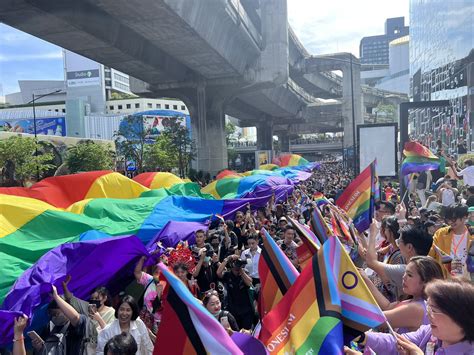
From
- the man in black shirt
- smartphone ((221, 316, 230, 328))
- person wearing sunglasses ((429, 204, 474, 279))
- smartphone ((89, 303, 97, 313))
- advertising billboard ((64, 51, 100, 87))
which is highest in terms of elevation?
advertising billboard ((64, 51, 100, 87))

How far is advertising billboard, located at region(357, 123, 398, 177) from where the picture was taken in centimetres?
1280

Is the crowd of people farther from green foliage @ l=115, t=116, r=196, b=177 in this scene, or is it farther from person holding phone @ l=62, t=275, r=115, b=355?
green foliage @ l=115, t=116, r=196, b=177

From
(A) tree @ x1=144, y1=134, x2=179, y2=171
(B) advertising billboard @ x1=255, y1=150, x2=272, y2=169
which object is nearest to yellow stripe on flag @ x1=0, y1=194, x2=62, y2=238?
(B) advertising billboard @ x1=255, y1=150, x2=272, y2=169

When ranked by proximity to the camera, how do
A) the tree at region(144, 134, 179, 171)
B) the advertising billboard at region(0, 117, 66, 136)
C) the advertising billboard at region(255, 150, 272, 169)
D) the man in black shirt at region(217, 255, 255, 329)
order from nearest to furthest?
the man in black shirt at region(217, 255, 255, 329) → the advertising billboard at region(255, 150, 272, 169) → the tree at region(144, 134, 179, 171) → the advertising billboard at region(0, 117, 66, 136)

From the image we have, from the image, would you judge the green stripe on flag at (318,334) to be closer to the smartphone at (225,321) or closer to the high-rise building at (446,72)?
the smartphone at (225,321)

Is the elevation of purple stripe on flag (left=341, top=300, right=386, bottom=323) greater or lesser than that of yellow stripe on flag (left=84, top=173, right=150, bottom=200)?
lesser

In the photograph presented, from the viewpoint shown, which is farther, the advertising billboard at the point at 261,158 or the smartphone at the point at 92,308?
the advertising billboard at the point at 261,158

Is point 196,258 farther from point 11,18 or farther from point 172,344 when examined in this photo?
point 11,18

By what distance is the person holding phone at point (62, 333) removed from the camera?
4.15 metres

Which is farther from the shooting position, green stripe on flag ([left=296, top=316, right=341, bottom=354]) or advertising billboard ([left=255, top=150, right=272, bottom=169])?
advertising billboard ([left=255, top=150, right=272, bottom=169])

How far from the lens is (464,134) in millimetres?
18672

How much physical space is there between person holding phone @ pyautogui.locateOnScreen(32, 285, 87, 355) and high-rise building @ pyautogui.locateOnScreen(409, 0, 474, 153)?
17.0 m

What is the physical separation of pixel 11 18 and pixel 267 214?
1189 cm

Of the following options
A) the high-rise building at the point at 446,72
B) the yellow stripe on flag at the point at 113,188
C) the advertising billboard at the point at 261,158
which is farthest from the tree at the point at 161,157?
the yellow stripe on flag at the point at 113,188
